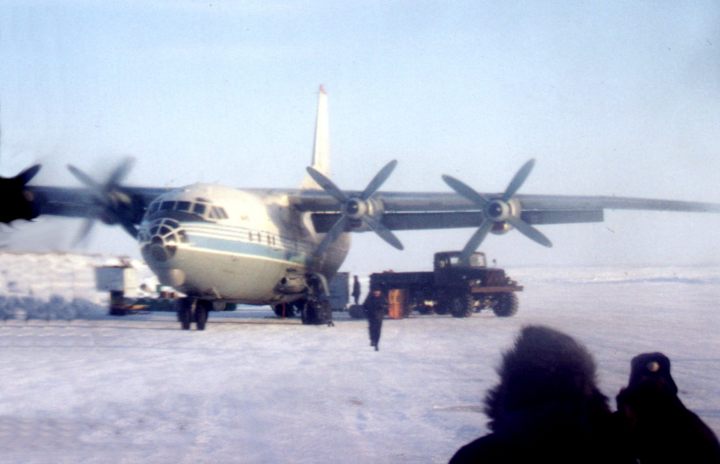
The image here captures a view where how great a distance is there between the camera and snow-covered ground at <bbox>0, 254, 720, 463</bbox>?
897cm

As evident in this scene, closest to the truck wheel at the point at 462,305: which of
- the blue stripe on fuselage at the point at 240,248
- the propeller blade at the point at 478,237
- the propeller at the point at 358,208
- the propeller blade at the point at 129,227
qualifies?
the propeller blade at the point at 478,237

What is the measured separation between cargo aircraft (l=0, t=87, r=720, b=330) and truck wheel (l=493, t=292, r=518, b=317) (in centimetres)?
401

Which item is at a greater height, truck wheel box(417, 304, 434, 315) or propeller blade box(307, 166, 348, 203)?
propeller blade box(307, 166, 348, 203)

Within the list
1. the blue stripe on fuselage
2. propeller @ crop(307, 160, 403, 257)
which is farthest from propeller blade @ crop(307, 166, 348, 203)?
the blue stripe on fuselage

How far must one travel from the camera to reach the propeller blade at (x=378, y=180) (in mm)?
27984

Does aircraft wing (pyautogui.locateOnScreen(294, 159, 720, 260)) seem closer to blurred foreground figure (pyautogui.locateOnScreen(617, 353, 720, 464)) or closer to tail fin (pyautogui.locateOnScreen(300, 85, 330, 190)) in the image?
tail fin (pyautogui.locateOnScreen(300, 85, 330, 190))

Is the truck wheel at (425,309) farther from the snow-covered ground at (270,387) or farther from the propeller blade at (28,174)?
the propeller blade at (28,174)

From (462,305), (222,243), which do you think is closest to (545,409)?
(222,243)

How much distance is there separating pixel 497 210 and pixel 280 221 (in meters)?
7.17

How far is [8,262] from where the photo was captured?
3309 centimetres

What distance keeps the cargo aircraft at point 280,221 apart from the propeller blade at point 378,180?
4 centimetres

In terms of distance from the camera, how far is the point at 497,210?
2714 cm

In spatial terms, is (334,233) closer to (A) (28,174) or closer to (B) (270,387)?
(B) (270,387)

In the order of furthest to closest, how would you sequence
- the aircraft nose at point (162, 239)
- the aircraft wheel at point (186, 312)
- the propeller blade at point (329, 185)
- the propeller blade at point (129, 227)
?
the propeller blade at point (329, 185)
the propeller blade at point (129, 227)
the aircraft wheel at point (186, 312)
the aircraft nose at point (162, 239)
